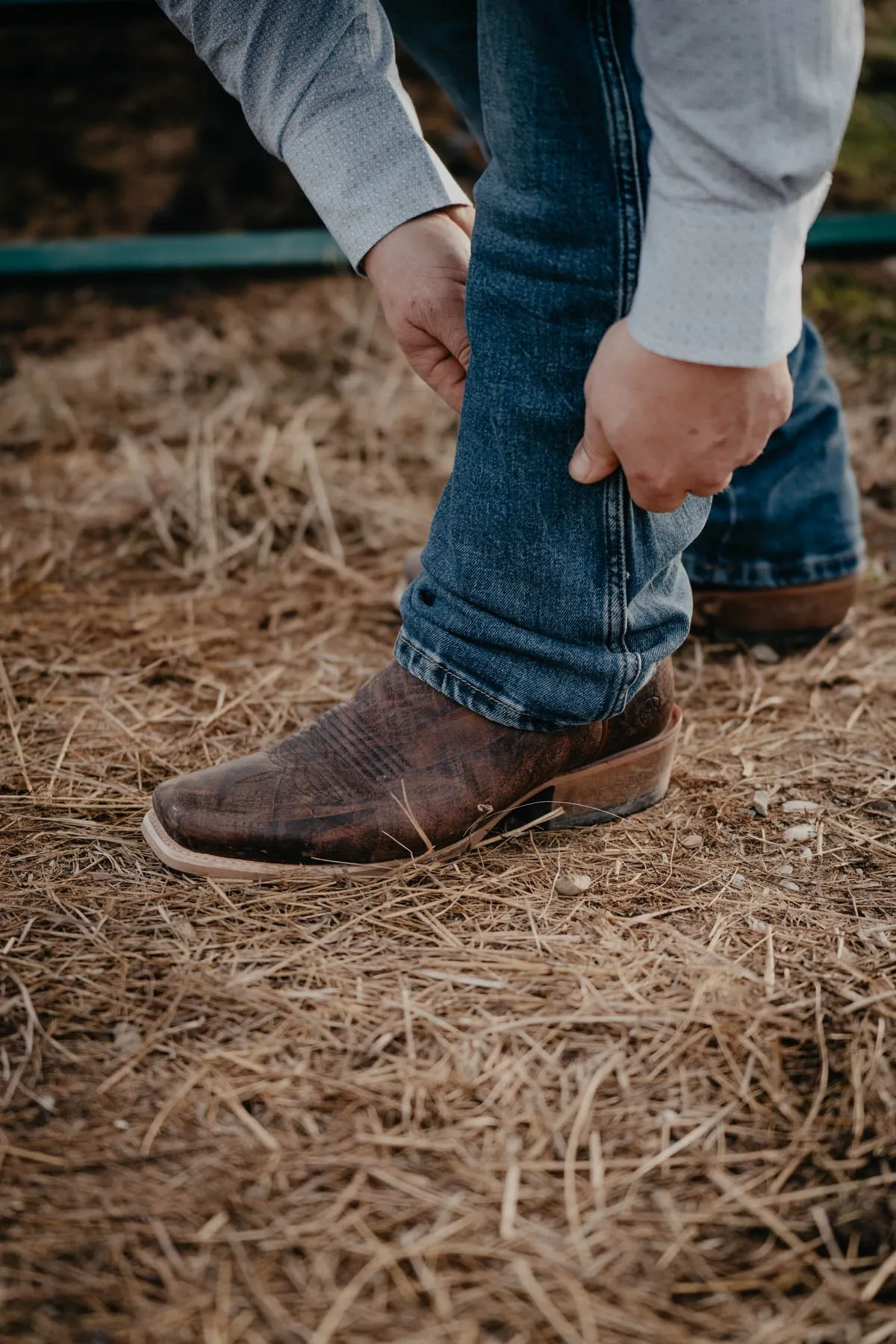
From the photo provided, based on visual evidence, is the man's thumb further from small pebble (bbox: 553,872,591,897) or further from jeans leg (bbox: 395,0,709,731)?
small pebble (bbox: 553,872,591,897)

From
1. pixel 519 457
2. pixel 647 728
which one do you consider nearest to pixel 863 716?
pixel 647 728

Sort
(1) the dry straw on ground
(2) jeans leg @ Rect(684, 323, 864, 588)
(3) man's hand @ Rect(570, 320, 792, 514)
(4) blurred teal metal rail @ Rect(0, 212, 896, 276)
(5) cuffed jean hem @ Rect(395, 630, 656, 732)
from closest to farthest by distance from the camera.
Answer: (1) the dry straw on ground < (3) man's hand @ Rect(570, 320, 792, 514) < (5) cuffed jean hem @ Rect(395, 630, 656, 732) < (2) jeans leg @ Rect(684, 323, 864, 588) < (4) blurred teal metal rail @ Rect(0, 212, 896, 276)

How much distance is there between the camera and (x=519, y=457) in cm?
108

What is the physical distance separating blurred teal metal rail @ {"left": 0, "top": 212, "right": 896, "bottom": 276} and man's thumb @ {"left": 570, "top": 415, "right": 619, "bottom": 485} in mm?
2315

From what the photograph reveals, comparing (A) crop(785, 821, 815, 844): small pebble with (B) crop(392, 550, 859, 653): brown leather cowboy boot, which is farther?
(B) crop(392, 550, 859, 653): brown leather cowboy boot

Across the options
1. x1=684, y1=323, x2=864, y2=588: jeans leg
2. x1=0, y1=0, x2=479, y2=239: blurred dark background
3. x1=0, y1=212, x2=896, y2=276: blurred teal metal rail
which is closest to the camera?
x1=684, y1=323, x2=864, y2=588: jeans leg

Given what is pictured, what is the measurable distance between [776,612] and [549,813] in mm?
670

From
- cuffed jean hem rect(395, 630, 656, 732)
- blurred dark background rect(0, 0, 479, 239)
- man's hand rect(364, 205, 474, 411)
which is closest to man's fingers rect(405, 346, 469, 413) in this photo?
man's hand rect(364, 205, 474, 411)

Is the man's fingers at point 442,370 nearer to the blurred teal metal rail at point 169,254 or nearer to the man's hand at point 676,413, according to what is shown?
the man's hand at point 676,413

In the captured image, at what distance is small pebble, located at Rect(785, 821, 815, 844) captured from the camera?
1.28 metres

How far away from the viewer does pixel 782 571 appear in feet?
Result: 5.61

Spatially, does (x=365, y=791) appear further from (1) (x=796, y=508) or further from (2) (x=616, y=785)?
(1) (x=796, y=508)

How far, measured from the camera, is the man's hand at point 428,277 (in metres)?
1.21

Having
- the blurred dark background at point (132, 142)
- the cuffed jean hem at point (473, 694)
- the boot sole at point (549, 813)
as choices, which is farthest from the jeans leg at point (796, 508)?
the blurred dark background at point (132, 142)
